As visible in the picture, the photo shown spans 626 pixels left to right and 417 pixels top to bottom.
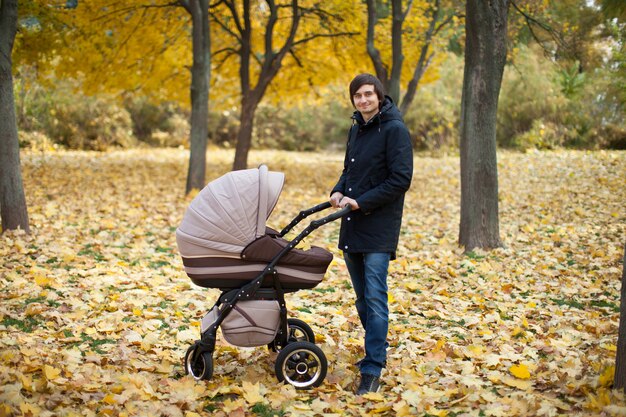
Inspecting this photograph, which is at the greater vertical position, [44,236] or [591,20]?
[591,20]

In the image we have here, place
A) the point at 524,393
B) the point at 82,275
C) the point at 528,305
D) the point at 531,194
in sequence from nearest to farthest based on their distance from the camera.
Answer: the point at 524,393, the point at 528,305, the point at 82,275, the point at 531,194

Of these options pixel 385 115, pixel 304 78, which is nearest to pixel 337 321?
pixel 385 115

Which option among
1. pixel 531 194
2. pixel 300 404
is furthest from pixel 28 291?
pixel 531 194

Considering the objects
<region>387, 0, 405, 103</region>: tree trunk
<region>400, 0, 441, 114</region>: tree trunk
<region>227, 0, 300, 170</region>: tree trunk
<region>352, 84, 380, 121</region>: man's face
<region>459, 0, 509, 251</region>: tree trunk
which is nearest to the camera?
<region>352, 84, 380, 121</region>: man's face

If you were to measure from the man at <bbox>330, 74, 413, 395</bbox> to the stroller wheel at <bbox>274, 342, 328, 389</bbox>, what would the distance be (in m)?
0.28

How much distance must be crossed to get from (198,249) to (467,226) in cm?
536

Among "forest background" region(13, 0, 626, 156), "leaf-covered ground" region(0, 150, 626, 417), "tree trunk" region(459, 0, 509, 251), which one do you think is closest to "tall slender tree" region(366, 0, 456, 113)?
"forest background" region(13, 0, 626, 156)

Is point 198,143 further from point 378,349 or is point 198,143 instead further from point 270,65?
point 378,349

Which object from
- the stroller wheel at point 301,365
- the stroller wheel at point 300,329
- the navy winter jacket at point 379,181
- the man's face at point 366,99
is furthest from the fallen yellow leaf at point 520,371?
the man's face at point 366,99

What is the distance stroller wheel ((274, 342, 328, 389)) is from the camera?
4.18 m

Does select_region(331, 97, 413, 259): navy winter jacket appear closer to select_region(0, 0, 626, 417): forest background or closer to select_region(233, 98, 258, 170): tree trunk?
select_region(0, 0, 626, 417): forest background

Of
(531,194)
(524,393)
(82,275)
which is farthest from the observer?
(531,194)

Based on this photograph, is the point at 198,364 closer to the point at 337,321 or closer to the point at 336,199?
the point at 336,199

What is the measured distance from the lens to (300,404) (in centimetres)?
393
